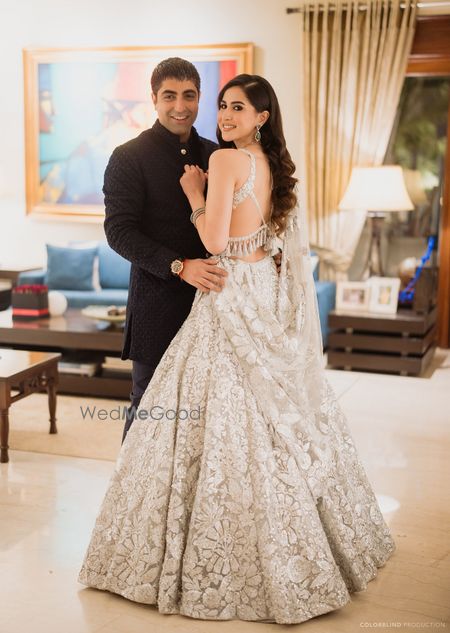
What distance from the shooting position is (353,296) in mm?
6203

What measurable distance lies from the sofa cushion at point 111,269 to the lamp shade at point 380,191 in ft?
6.13

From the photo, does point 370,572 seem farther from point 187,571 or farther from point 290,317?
point 290,317

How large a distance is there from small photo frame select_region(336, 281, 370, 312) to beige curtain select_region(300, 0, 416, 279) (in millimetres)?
688

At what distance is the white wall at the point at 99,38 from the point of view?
22.2 feet

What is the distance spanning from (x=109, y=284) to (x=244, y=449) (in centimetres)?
447

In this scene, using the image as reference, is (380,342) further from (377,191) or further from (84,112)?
(84,112)

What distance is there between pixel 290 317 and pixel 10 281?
471cm

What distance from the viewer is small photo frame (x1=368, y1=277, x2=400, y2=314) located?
604cm

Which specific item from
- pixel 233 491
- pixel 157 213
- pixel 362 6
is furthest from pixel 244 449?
pixel 362 6

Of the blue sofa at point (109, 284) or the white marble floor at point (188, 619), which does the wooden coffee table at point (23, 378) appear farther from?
the blue sofa at point (109, 284)

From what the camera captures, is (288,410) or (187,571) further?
(288,410)

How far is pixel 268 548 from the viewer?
2332mm

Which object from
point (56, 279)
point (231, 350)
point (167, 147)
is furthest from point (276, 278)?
point (56, 279)

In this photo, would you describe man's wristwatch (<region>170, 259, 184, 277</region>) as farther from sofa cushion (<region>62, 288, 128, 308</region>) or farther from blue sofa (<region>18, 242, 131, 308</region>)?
blue sofa (<region>18, 242, 131, 308</region>)
